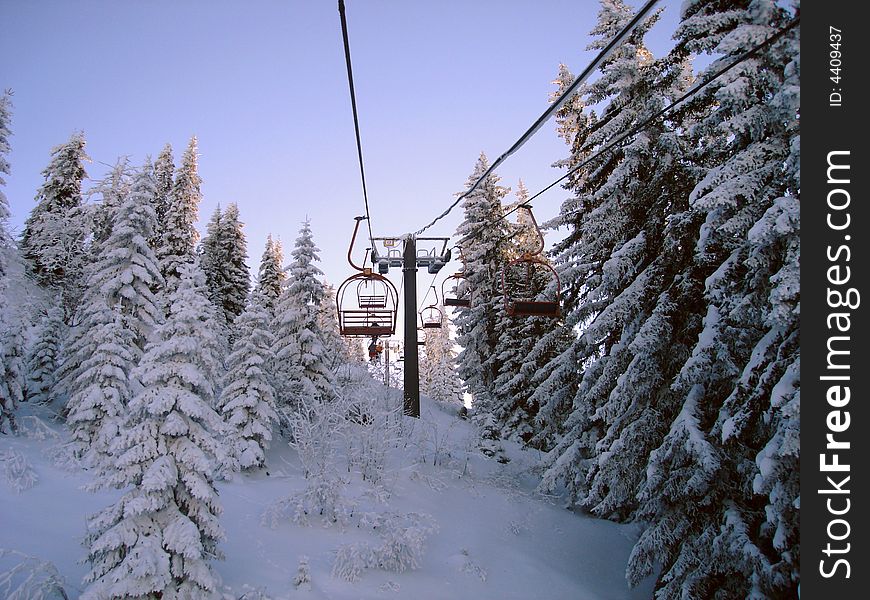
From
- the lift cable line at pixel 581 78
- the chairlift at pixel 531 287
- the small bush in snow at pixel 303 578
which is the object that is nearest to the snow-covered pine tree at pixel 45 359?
the small bush in snow at pixel 303 578

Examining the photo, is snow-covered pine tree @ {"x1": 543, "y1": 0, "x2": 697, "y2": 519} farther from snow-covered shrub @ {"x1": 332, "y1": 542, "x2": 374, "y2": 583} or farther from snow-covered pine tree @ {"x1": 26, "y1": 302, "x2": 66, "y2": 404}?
snow-covered pine tree @ {"x1": 26, "y1": 302, "x2": 66, "y2": 404}

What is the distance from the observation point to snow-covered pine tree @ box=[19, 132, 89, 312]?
24953 millimetres

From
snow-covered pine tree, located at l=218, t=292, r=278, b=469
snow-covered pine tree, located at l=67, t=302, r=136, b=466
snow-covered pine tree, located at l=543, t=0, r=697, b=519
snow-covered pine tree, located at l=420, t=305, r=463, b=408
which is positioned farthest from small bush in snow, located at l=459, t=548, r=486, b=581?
snow-covered pine tree, located at l=420, t=305, r=463, b=408

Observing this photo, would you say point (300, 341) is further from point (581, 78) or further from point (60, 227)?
point (581, 78)

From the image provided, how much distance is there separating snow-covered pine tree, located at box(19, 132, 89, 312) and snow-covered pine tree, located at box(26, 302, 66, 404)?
1420 millimetres

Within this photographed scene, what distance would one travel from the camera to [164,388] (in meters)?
7.99

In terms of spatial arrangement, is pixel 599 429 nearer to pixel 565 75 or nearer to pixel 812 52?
pixel 812 52

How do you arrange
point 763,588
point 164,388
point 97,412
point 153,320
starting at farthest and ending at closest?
point 153,320 < point 97,412 < point 164,388 < point 763,588

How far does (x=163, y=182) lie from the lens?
34.4 m

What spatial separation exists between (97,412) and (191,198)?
20.4 meters

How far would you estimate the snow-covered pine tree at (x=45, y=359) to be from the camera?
23.1m

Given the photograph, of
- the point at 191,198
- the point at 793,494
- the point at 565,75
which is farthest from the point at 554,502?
the point at 191,198

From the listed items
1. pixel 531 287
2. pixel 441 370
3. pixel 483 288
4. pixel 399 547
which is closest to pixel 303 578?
pixel 399 547

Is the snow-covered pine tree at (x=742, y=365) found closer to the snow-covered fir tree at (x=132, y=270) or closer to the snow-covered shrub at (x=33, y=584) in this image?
the snow-covered shrub at (x=33, y=584)
